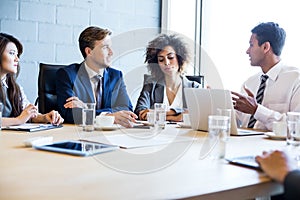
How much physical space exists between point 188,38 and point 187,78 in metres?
0.96

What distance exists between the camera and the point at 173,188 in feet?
2.62

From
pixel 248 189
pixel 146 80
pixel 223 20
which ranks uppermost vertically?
pixel 223 20

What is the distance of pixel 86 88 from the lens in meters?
2.44

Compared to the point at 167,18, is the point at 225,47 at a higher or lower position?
lower

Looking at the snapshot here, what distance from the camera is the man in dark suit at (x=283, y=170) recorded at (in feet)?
2.74

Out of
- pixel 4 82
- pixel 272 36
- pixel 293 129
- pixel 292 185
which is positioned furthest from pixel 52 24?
pixel 292 185

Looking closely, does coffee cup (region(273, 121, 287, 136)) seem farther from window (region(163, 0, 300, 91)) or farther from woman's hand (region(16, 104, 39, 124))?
window (region(163, 0, 300, 91))

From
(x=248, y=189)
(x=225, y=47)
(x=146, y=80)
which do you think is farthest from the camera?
(x=225, y=47)

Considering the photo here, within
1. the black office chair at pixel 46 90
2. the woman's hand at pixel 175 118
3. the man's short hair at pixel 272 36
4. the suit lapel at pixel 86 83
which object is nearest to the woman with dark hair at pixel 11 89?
the black office chair at pixel 46 90

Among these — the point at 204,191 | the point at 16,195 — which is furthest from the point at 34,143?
the point at 204,191

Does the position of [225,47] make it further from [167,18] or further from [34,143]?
[34,143]

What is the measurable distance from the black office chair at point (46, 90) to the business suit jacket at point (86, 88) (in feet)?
0.23

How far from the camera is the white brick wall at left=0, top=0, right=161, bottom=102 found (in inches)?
113

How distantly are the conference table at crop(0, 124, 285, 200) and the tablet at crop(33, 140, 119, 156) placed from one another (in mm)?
22
